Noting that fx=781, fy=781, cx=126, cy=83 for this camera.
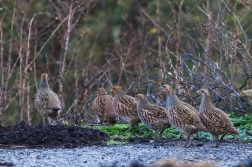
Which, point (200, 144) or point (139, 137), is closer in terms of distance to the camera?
point (200, 144)

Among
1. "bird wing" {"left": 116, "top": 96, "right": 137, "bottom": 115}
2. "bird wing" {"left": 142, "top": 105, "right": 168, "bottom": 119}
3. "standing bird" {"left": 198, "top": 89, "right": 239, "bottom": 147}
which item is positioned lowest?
"standing bird" {"left": 198, "top": 89, "right": 239, "bottom": 147}

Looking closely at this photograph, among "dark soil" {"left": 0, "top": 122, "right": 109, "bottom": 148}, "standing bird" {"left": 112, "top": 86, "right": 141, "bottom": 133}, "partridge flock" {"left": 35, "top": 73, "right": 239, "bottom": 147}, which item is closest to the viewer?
"partridge flock" {"left": 35, "top": 73, "right": 239, "bottom": 147}

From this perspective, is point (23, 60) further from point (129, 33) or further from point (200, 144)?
point (200, 144)

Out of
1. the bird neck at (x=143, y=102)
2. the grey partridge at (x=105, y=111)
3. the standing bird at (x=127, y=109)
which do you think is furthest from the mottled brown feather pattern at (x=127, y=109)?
the bird neck at (x=143, y=102)

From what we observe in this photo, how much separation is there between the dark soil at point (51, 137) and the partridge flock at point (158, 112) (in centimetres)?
91

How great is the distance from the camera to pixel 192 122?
12.5 meters

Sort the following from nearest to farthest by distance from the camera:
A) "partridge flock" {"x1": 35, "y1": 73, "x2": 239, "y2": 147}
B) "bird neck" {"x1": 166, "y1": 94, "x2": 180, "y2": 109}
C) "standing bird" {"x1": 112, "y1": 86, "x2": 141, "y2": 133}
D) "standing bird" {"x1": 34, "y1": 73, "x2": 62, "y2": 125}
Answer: "partridge flock" {"x1": 35, "y1": 73, "x2": 239, "y2": 147} → "bird neck" {"x1": 166, "y1": 94, "x2": 180, "y2": 109} → "standing bird" {"x1": 112, "y1": 86, "x2": 141, "y2": 133} → "standing bird" {"x1": 34, "y1": 73, "x2": 62, "y2": 125}

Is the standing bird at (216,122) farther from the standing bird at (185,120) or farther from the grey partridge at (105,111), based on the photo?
the grey partridge at (105,111)

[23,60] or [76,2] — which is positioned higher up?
[76,2]

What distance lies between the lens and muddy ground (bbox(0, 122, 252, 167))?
10961mm

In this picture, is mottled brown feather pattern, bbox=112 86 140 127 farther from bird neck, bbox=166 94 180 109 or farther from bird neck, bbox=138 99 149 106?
bird neck, bbox=166 94 180 109

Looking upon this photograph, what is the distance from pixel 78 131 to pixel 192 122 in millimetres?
2099

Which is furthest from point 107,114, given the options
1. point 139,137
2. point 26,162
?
point 26,162

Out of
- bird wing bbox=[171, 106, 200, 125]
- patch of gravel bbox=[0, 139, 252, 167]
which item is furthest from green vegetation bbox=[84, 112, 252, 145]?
bird wing bbox=[171, 106, 200, 125]
